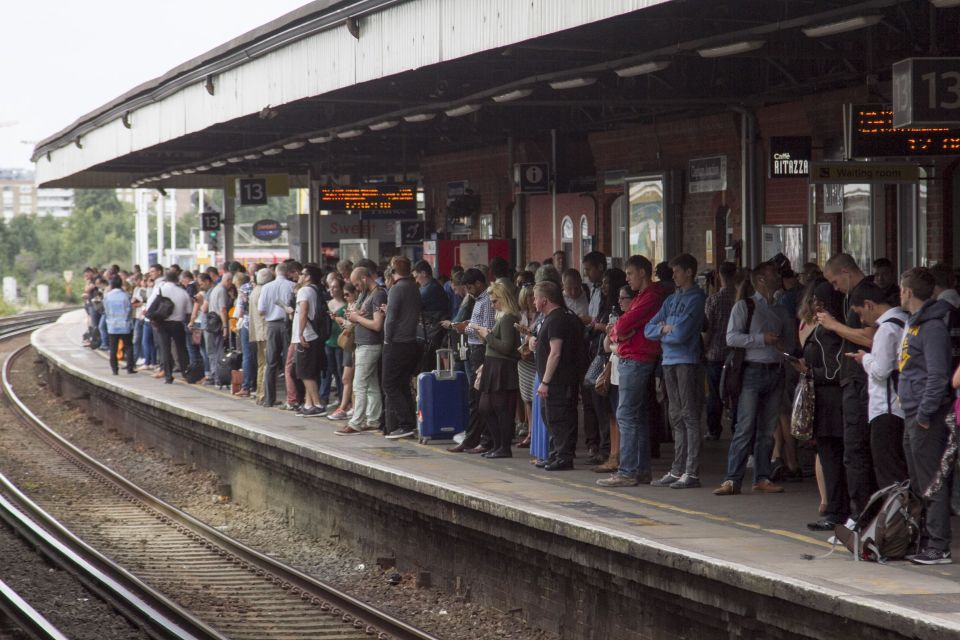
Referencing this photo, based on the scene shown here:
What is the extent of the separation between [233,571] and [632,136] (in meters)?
11.0

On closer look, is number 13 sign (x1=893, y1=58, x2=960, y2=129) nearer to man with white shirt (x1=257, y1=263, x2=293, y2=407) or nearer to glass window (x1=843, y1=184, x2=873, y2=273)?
glass window (x1=843, y1=184, x2=873, y2=273)

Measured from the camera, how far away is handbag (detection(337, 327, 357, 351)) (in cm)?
1530

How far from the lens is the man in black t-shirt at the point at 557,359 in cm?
1131

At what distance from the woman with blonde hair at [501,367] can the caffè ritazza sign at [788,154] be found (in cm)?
467

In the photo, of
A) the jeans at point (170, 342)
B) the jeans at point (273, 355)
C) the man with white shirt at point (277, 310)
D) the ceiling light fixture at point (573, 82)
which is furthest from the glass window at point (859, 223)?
the jeans at point (170, 342)

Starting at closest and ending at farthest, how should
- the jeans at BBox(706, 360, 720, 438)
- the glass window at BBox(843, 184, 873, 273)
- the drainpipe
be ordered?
the jeans at BBox(706, 360, 720, 438), the glass window at BBox(843, 184, 873, 273), the drainpipe

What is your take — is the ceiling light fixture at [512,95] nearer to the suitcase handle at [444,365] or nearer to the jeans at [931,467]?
the suitcase handle at [444,365]

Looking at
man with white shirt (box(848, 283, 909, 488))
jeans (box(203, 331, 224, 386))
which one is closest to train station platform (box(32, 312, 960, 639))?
man with white shirt (box(848, 283, 909, 488))

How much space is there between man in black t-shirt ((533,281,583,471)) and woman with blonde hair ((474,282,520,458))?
590 millimetres

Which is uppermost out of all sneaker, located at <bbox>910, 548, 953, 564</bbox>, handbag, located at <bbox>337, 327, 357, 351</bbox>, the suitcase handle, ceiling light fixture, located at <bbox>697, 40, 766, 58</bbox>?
ceiling light fixture, located at <bbox>697, 40, 766, 58</bbox>

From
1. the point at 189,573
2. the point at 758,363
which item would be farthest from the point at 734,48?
the point at 189,573

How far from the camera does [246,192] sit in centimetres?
2823

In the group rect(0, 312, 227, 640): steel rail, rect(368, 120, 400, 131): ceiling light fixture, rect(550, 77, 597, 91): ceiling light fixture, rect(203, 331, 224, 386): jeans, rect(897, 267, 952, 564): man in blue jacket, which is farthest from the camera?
rect(203, 331, 224, 386): jeans

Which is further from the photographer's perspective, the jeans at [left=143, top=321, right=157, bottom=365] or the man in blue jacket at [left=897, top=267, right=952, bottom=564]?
the jeans at [left=143, top=321, right=157, bottom=365]
